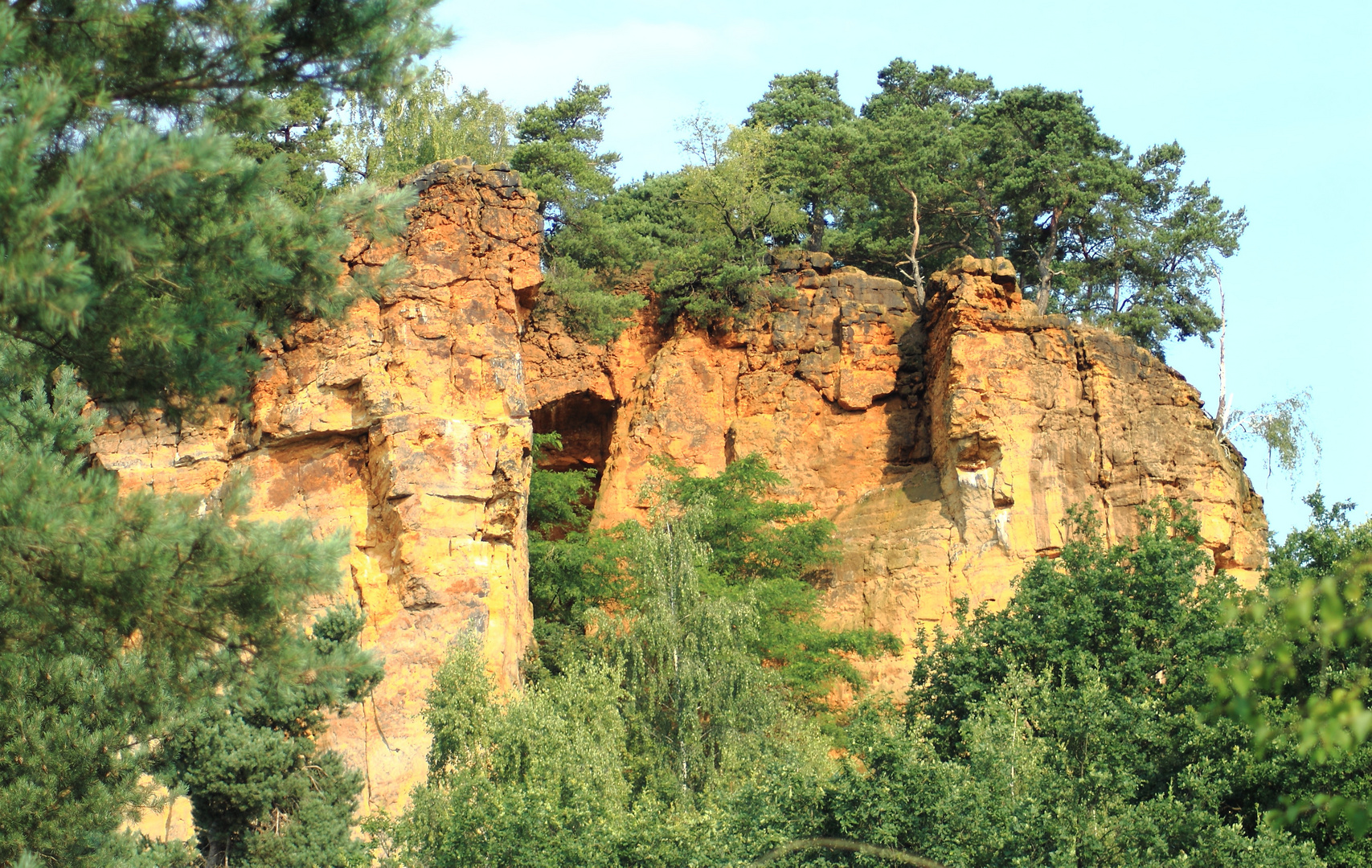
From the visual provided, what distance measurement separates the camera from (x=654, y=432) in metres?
34.6

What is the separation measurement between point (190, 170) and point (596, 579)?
21.8 m

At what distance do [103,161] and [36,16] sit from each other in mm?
2260

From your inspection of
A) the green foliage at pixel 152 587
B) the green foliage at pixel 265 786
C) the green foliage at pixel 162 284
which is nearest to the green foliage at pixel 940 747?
the green foliage at pixel 265 786

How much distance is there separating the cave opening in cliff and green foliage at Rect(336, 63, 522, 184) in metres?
6.60

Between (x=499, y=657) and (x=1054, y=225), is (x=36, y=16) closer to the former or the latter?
(x=499, y=657)

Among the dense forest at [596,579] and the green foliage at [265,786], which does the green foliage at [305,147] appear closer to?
the dense forest at [596,579]

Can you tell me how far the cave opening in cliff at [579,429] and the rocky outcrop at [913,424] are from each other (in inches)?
2.7

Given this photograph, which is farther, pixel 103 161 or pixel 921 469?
pixel 921 469

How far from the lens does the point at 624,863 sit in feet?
65.4

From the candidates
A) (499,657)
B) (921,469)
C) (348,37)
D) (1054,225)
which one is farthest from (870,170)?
(348,37)

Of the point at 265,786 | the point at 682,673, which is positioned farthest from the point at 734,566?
the point at 265,786

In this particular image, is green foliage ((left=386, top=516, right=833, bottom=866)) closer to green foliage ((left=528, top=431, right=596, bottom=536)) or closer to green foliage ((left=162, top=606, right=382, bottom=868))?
green foliage ((left=162, top=606, right=382, bottom=868))

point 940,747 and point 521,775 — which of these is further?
point 940,747

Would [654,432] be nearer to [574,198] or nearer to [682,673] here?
[574,198]
